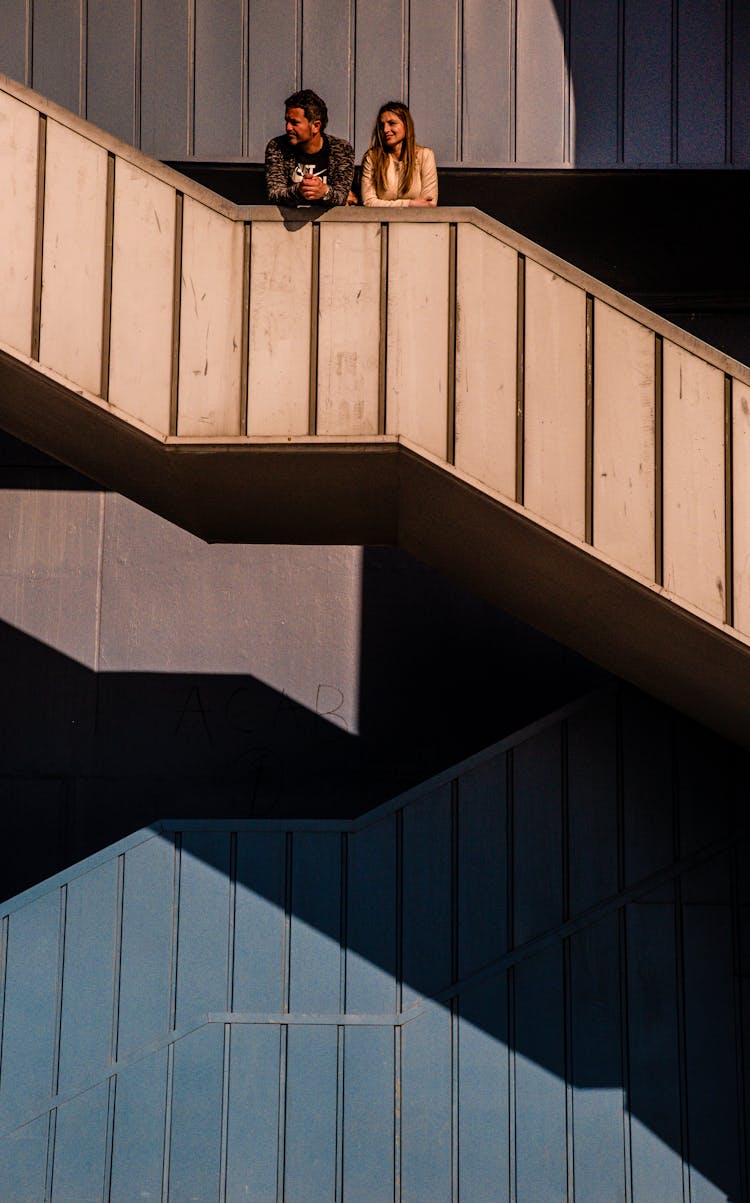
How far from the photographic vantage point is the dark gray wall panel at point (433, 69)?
28.5 feet

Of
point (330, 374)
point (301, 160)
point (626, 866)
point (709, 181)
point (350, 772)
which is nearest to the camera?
point (330, 374)

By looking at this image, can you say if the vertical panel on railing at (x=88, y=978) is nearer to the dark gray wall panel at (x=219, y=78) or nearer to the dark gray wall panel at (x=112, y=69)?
the dark gray wall panel at (x=219, y=78)

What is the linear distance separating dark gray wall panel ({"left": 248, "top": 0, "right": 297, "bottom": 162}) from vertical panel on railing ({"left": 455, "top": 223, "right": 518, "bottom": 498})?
3191 millimetres

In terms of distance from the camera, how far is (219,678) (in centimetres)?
975

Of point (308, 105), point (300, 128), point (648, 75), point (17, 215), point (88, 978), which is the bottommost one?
point (88, 978)

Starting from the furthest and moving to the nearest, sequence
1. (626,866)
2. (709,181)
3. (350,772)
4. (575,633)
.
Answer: (350,772)
(709,181)
(626,866)
(575,633)

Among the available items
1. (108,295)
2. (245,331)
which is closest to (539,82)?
(245,331)

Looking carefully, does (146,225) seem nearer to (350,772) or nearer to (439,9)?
(439,9)

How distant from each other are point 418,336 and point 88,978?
4367 millimetres

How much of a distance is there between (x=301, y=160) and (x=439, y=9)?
313 centimetres

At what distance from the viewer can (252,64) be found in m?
8.73

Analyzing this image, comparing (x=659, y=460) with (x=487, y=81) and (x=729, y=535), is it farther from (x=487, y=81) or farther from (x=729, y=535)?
(x=487, y=81)

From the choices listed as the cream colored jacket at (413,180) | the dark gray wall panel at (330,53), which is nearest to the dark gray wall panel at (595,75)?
the dark gray wall panel at (330,53)

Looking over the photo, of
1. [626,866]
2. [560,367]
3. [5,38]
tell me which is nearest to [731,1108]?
[626,866]
